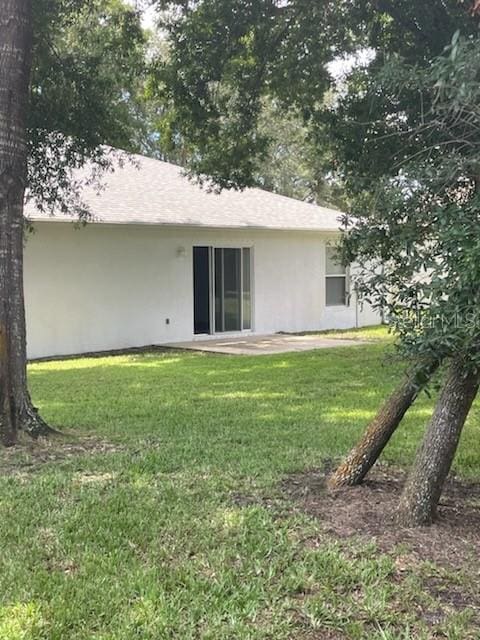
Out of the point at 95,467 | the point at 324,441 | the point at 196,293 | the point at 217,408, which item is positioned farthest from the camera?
the point at 196,293

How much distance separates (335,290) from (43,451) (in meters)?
14.2

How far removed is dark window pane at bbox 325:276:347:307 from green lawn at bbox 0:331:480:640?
1112 cm

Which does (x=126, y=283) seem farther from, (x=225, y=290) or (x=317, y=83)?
(x=317, y=83)

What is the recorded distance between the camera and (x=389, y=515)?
4.27m

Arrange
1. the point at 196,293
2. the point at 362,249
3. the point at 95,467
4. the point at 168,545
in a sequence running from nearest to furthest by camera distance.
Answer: the point at 168,545 → the point at 362,249 → the point at 95,467 → the point at 196,293

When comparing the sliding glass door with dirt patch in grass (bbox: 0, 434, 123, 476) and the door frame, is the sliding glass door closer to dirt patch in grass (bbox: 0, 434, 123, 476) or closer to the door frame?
the door frame

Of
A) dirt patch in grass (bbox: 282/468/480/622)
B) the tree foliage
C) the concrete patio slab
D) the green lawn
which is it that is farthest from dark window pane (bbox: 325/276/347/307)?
dirt patch in grass (bbox: 282/468/480/622)

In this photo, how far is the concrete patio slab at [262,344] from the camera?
45.3 feet

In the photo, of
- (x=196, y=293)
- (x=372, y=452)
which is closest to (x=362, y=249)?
(x=372, y=452)

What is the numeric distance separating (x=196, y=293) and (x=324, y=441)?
1011 cm

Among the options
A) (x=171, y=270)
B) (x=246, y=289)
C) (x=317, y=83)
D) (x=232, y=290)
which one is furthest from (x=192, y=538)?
(x=246, y=289)

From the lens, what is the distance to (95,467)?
5426 millimetres

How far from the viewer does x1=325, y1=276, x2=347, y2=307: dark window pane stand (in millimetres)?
18984

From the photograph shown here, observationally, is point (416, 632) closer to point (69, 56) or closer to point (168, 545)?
point (168, 545)
